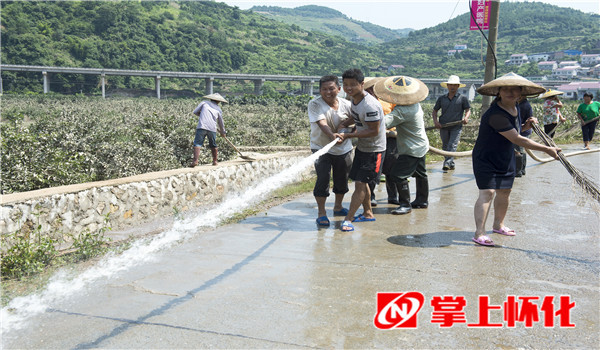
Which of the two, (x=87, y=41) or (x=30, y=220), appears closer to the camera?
(x=30, y=220)

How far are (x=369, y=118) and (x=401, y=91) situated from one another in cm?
101

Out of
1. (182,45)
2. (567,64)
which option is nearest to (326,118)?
(182,45)

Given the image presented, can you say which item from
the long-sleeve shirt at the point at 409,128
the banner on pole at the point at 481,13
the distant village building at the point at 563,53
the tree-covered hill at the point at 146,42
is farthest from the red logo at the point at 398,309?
the distant village building at the point at 563,53

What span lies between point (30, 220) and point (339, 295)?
10.9ft

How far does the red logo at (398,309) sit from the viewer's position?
11.5 feet

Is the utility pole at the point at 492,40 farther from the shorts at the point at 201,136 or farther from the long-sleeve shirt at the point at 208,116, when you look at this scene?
the shorts at the point at 201,136

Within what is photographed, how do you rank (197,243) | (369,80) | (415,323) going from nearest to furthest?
1. (415,323)
2. (197,243)
3. (369,80)

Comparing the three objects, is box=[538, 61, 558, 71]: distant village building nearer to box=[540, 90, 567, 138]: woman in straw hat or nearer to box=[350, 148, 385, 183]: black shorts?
box=[540, 90, 567, 138]: woman in straw hat

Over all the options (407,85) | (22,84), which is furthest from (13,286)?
(22,84)

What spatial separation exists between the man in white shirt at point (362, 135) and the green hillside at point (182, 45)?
86.9 meters

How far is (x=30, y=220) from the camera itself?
5238 mm

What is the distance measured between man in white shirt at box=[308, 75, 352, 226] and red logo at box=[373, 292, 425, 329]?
7.80 feet

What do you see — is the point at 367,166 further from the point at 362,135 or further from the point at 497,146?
the point at 497,146

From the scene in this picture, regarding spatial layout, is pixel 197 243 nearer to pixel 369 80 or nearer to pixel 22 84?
pixel 369 80
